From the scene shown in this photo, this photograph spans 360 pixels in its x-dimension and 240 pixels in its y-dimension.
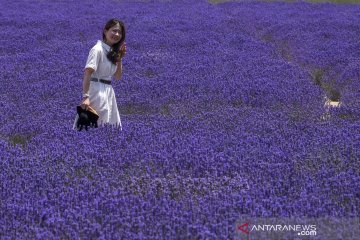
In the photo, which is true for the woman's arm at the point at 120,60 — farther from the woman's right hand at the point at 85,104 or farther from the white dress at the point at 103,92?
the woman's right hand at the point at 85,104

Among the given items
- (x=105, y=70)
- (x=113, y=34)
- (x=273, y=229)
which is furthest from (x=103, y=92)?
(x=273, y=229)

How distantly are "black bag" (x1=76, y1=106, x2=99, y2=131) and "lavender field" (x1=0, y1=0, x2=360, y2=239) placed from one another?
0.13 metres

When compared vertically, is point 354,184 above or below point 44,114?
above

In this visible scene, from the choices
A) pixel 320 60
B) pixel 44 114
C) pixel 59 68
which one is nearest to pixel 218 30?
pixel 320 60

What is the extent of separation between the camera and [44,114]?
5.49 meters

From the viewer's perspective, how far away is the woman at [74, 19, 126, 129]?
4.61m

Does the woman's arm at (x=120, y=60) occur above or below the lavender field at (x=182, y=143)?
above

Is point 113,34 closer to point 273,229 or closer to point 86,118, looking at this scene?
point 86,118

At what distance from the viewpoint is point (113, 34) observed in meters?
4.66

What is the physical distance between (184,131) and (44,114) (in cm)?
167

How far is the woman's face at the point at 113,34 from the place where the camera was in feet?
15.2

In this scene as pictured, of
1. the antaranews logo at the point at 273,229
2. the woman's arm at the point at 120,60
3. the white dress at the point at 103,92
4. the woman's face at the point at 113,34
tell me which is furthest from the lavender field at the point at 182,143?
the woman's face at the point at 113,34

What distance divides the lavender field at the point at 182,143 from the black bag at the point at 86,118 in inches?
5.1

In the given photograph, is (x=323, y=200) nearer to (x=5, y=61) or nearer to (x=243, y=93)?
(x=243, y=93)
